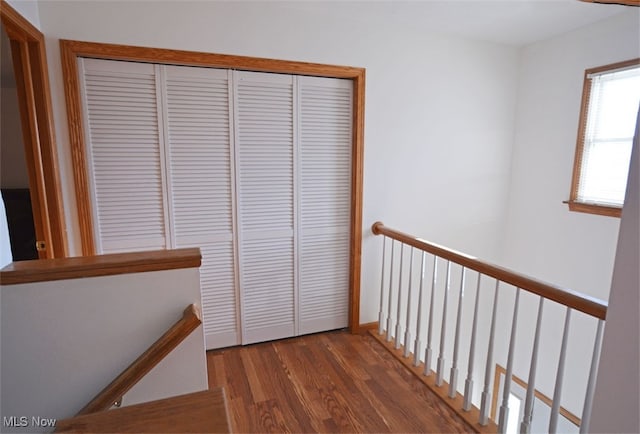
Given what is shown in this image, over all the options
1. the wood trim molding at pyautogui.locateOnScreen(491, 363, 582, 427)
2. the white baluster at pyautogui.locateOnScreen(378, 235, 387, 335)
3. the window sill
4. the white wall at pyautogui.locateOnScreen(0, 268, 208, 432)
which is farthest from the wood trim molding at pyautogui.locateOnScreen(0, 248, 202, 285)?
the window sill

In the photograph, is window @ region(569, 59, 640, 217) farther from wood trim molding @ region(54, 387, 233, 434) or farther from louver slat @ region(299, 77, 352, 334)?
wood trim molding @ region(54, 387, 233, 434)

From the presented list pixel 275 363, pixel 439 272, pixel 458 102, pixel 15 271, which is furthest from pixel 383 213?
pixel 15 271

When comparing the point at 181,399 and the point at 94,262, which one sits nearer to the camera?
the point at 181,399

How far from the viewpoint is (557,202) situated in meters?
2.63

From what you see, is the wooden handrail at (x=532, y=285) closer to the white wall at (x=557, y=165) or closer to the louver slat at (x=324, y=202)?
the louver slat at (x=324, y=202)

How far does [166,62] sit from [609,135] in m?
3.02

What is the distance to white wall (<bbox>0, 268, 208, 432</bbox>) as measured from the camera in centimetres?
117

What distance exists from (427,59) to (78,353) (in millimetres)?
2766

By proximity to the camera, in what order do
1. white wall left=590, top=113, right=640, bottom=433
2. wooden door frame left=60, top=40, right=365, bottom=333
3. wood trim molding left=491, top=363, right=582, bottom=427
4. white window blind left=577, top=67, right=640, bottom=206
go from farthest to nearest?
wood trim molding left=491, top=363, right=582, bottom=427
white window blind left=577, top=67, right=640, bottom=206
wooden door frame left=60, top=40, right=365, bottom=333
white wall left=590, top=113, right=640, bottom=433

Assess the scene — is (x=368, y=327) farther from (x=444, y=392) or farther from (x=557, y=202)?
(x=557, y=202)

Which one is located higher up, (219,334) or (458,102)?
(458,102)

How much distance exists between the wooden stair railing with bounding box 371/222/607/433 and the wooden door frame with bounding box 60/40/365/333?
0.46 meters

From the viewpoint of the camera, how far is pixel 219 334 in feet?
7.72

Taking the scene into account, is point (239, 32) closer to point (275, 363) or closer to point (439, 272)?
point (275, 363)
